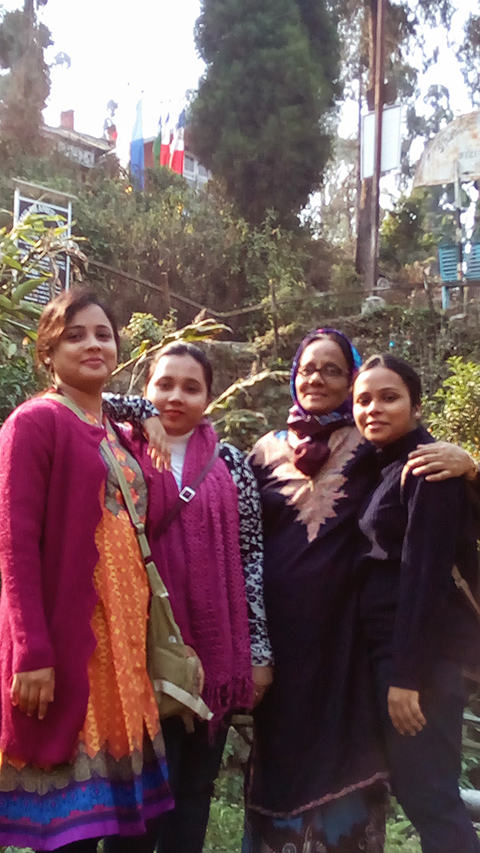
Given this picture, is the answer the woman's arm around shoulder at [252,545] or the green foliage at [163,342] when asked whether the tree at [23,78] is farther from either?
the woman's arm around shoulder at [252,545]

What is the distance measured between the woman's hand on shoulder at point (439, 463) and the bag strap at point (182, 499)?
538 mm

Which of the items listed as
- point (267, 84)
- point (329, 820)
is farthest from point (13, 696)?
point (267, 84)

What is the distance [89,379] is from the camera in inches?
71.5

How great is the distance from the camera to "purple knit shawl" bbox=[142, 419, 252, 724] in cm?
190

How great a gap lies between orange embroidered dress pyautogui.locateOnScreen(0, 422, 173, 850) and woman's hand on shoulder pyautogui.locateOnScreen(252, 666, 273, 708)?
39cm

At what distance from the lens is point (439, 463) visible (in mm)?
1867

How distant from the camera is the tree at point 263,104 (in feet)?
42.5

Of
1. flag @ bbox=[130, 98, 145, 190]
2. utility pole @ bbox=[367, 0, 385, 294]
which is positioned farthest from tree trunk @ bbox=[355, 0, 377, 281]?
flag @ bbox=[130, 98, 145, 190]

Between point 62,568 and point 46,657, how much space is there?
186 mm

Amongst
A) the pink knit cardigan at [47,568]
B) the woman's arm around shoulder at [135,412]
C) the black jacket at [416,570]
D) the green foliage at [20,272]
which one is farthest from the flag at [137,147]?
the pink knit cardigan at [47,568]

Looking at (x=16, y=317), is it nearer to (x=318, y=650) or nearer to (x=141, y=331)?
(x=318, y=650)

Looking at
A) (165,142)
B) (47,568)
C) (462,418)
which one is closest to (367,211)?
(165,142)

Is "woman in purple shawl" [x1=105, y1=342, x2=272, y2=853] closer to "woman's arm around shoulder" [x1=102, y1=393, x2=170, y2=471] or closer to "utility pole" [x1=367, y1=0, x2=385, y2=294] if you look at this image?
"woman's arm around shoulder" [x1=102, y1=393, x2=170, y2=471]

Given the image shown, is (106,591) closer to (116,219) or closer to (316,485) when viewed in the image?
(316,485)
